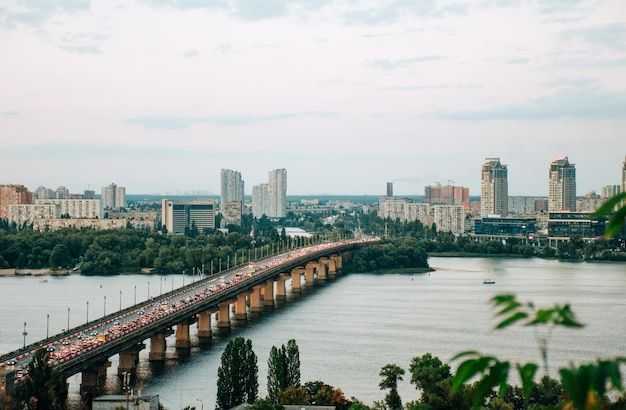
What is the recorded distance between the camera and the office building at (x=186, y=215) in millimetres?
79562

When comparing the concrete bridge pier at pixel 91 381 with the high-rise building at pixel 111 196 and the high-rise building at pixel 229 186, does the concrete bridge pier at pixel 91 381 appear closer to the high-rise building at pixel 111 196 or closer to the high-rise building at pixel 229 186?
the high-rise building at pixel 111 196

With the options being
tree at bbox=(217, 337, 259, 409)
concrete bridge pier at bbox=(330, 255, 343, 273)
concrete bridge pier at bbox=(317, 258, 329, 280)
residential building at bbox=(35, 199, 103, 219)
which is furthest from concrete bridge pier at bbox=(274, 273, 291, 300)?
residential building at bbox=(35, 199, 103, 219)

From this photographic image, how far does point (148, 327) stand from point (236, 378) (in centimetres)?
500

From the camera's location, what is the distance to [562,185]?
94.3 metres

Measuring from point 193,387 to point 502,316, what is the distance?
631 inches

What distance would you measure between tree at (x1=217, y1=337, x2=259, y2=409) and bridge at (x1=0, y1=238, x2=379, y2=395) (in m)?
2.27

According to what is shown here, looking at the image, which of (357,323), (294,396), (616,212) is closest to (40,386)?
(294,396)

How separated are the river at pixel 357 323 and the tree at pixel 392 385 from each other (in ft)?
1.47

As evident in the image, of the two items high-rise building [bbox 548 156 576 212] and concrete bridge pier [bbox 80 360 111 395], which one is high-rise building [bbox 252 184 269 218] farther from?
concrete bridge pier [bbox 80 360 111 395]

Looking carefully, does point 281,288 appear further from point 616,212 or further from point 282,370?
point 616,212

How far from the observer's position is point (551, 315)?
1.82 m

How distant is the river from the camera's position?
1850 centimetres

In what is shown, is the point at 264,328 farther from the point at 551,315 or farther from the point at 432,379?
the point at 551,315

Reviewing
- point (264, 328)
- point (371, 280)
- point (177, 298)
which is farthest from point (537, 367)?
point (371, 280)
